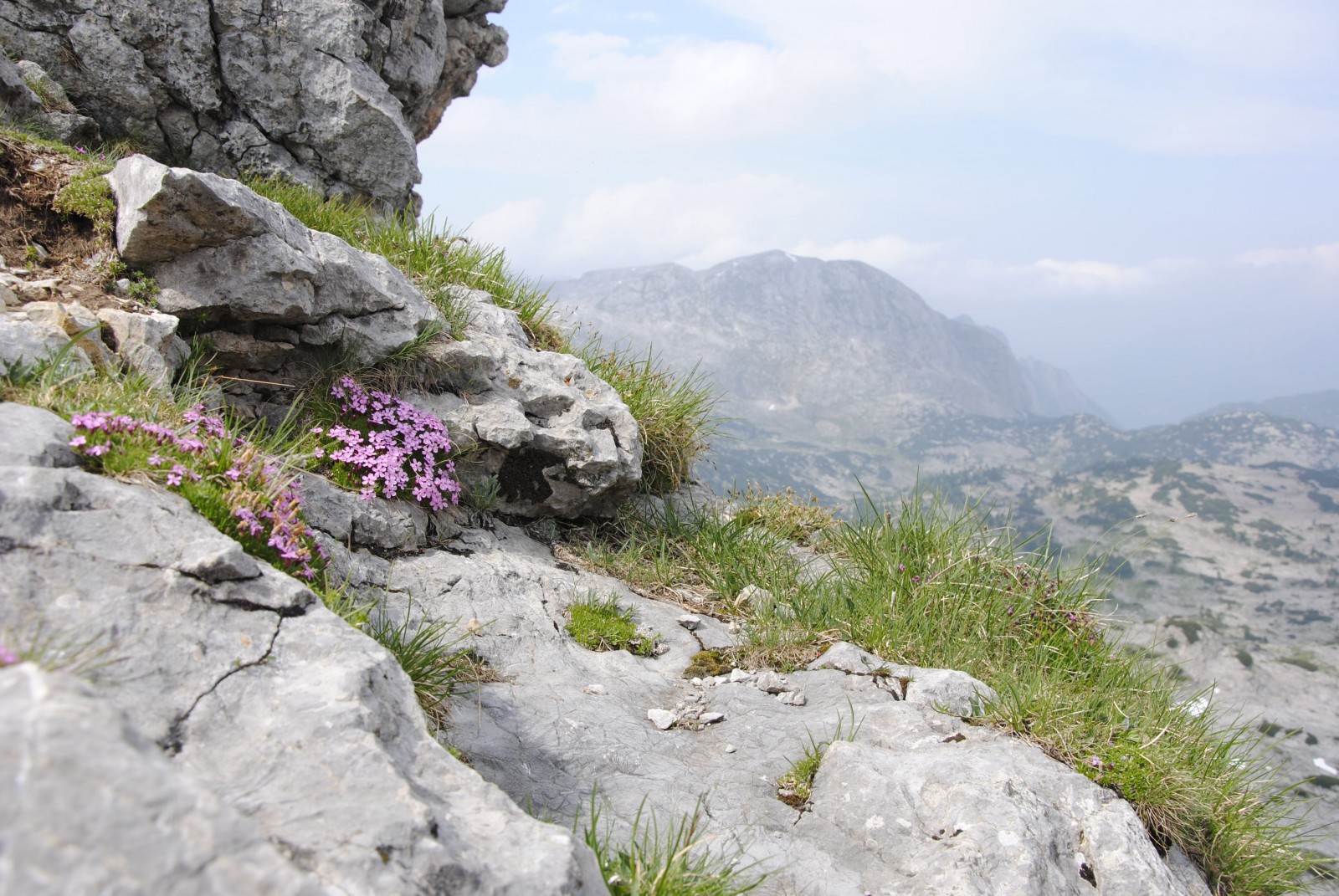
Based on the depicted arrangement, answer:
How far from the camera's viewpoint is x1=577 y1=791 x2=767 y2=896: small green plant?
4.01 metres

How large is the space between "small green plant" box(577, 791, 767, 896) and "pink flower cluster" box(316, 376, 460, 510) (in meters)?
4.10

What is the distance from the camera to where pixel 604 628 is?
7.66 meters

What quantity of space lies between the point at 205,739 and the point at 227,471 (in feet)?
7.18

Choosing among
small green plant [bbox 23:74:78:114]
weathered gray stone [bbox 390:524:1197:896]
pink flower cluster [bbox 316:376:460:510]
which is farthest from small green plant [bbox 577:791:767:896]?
small green plant [bbox 23:74:78:114]

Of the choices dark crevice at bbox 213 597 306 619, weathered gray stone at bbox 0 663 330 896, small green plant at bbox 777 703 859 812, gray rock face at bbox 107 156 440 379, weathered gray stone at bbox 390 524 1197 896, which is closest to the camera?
weathered gray stone at bbox 0 663 330 896

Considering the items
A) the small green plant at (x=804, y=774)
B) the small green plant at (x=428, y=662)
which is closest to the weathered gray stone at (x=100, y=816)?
the small green plant at (x=428, y=662)

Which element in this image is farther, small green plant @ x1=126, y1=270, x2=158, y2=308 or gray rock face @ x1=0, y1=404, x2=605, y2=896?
small green plant @ x1=126, y1=270, x2=158, y2=308

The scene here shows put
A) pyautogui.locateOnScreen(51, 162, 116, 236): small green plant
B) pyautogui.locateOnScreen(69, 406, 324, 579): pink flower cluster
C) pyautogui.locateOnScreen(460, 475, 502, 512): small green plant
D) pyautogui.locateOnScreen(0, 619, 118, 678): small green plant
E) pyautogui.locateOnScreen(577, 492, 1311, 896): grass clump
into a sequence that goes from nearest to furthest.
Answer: pyautogui.locateOnScreen(0, 619, 118, 678): small green plant → pyautogui.locateOnScreen(69, 406, 324, 579): pink flower cluster → pyautogui.locateOnScreen(577, 492, 1311, 896): grass clump → pyautogui.locateOnScreen(51, 162, 116, 236): small green plant → pyautogui.locateOnScreen(460, 475, 502, 512): small green plant

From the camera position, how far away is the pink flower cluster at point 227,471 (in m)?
4.54

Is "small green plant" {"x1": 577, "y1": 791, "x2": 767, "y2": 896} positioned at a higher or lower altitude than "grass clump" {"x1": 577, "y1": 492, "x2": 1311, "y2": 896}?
lower

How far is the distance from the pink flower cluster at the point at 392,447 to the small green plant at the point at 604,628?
183cm

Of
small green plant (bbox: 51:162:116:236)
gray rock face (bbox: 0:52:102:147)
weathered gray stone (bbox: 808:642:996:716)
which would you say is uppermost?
gray rock face (bbox: 0:52:102:147)

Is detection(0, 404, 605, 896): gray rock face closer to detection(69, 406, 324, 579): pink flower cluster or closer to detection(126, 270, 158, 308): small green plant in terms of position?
detection(69, 406, 324, 579): pink flower cluster

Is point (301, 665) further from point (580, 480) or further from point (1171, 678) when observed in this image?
point (1171, 678)
